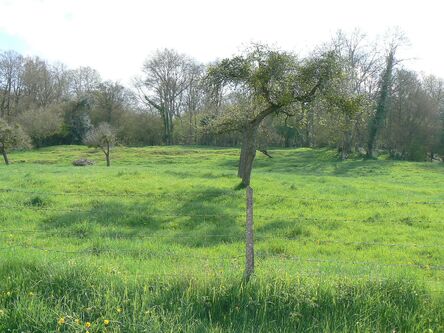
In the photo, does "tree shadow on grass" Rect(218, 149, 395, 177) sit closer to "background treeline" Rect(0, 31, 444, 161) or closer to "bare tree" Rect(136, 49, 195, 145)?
"background treeline" Rect(0, 31, 444, 161)

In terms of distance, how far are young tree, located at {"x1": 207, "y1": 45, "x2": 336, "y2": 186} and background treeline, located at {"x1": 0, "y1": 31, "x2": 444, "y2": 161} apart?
1206 inches

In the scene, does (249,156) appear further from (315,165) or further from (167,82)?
(167,82)

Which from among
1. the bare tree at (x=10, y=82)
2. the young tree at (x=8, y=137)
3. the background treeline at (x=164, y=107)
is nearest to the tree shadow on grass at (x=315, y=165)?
the background treeline at (x=164, y=107)

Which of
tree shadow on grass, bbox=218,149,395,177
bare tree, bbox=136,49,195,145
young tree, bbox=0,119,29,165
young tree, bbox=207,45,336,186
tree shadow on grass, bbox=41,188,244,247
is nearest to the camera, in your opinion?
tree shadow on grass, bbox=41,188,244,247

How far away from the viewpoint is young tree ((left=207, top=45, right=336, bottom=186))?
761 inches

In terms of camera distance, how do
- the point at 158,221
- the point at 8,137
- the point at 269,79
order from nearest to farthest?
1. the point at 158,221
2. the point at 269,79
3. the point at 8,137

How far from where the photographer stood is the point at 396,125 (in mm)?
56969

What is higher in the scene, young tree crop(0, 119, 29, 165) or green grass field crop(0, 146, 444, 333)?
young tree crop(0, 119, 29, 165)

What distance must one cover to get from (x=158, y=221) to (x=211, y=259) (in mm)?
5072

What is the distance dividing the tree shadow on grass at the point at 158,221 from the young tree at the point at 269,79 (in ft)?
16.5

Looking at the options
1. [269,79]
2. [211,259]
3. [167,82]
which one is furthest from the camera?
[167,82]

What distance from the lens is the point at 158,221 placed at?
517 inches

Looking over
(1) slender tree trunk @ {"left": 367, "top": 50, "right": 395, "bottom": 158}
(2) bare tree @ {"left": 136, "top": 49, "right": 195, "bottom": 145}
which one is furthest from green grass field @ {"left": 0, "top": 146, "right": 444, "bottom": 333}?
(2) bare tree @ {"left": 136, "top": 49, "right": 195, "bottom": 145}

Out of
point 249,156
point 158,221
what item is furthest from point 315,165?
point 158,221
